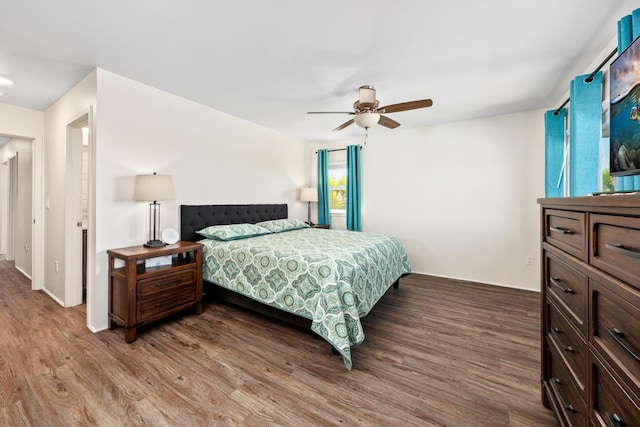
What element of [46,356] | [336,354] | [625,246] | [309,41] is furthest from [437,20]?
[46,356]

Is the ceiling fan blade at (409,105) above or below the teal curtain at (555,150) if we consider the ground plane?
above

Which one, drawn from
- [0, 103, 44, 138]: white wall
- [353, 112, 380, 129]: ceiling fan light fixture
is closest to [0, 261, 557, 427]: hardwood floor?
[353, 112, 380, 129]: ceiling fan light fixture

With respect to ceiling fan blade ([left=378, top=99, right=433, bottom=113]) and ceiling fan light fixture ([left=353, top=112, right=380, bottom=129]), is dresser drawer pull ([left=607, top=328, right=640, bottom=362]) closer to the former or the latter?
ceiling fan blade ([left=378, top=99, right=433, bottom=113])

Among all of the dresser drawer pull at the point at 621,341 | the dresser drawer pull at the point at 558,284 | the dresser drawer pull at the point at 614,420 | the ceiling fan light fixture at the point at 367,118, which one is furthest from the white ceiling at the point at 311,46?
the dresser drawer pull at the point at 614,420

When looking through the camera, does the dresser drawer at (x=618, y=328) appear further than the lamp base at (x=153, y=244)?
No

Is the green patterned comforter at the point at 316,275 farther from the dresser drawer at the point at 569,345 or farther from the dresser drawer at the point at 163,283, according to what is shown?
the dresser drawer at the point at 569,345

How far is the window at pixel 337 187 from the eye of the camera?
5238mm

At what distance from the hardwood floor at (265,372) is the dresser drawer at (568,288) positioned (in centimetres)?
78

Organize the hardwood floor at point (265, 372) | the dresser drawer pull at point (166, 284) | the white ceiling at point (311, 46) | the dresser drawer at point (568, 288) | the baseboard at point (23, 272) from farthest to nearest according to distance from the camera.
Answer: the baseboard at point (23, 272), the dresser drawer pull at point (166, 284), the white ceiling at point (311, 46), the hardwood floor at point (265, 372), the dresser drawer at point (568, 288)

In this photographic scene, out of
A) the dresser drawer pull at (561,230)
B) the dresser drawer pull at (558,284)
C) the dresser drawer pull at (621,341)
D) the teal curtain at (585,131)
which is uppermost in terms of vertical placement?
the teal curtain at (585,131)

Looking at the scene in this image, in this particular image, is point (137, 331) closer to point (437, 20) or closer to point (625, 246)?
point (625, 246)

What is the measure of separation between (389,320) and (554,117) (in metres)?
3.01

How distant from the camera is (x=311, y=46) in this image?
82.7 inches

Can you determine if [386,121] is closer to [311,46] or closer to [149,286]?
[311,46]
